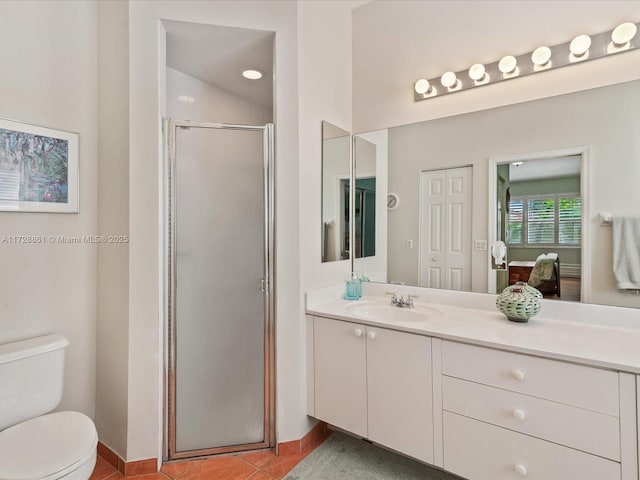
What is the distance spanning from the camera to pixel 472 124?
6.22 ft

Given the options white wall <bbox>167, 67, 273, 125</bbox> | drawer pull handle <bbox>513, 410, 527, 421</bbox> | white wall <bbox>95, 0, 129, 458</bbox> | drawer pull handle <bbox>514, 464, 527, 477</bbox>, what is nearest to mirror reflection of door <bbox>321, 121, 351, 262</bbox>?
white wall <bbox>167, 67, 273, 125</bbox>

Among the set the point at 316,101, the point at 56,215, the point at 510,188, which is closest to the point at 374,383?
the point at 510,188

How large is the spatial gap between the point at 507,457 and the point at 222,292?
155cm

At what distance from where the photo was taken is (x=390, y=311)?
198cm

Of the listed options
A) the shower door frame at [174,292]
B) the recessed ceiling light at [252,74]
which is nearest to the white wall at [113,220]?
the shower door frame at [174,292]

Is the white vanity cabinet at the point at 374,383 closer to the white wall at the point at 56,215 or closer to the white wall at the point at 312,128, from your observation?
the white wall at the point at 312,128

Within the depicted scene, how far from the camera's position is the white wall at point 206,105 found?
86.1 inches

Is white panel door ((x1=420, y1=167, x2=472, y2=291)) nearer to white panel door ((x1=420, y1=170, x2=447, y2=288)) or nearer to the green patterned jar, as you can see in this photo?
white panel door ((x1=420, y1=170, x2=447, y2=288))

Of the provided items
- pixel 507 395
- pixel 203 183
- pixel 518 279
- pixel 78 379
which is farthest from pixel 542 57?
pixel 78 379

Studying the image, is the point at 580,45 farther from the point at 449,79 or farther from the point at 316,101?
the point at 316,101

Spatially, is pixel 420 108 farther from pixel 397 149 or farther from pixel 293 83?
pixel 293 83

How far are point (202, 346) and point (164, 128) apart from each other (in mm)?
1219

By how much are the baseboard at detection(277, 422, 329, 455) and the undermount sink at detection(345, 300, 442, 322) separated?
29.9 inches

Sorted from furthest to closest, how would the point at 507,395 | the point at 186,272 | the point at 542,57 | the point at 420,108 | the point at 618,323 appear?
the point at 420,108 < the point at 186,272 < the point at 542,57 < the point at 618,323 < the point at 507,395
